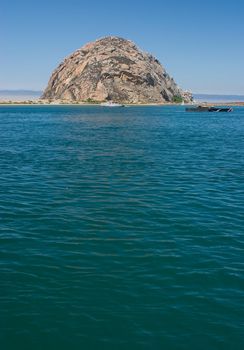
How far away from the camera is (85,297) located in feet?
49.9

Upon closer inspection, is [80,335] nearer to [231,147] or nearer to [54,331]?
[54,331]

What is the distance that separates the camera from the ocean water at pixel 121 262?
13.2 meters

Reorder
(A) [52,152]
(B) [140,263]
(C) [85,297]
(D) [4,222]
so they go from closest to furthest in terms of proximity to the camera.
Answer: (C) [85,297], (B) [140,263], (D) [4,222], (A) [52,152]

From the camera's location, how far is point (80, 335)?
12914 millimetres

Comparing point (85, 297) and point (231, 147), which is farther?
point (231, 147)

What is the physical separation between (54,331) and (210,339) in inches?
196

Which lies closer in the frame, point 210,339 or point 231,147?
point 210,339

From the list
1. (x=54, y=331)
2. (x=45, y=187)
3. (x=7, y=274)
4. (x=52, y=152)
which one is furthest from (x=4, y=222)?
(x=52, y=152)

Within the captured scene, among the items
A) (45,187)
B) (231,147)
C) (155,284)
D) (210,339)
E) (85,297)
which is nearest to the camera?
(210,339)

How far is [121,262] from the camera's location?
18422mm

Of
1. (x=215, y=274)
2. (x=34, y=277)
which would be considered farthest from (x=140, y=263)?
(x=34, y=277)

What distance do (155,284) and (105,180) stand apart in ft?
67.9

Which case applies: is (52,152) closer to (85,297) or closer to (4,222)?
(4,222)

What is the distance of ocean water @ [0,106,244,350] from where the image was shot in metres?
13.2
